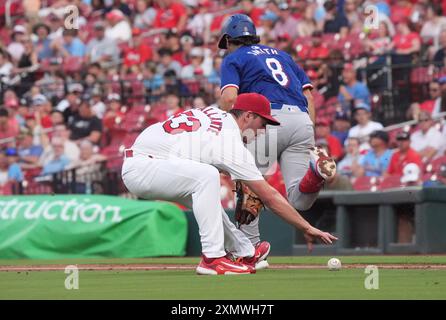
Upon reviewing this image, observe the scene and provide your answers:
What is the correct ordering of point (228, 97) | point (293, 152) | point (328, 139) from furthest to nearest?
point (328, 139), point (293, 152), point (228, 97)

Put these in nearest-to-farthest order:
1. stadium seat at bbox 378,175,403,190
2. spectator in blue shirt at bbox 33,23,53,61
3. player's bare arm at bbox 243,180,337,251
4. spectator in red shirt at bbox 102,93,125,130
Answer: player's bare arm at bbox 243,180,337,251 < stadium seat at bbox 378,175,403,190 < spectator in red shirt at bbox 102,93,125,130 < spectator in blue shirt at bbox 33,23,53,61

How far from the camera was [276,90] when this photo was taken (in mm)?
10242

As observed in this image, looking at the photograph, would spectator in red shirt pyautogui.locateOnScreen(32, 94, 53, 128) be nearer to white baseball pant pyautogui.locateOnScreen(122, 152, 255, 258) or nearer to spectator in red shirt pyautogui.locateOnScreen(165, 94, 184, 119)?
spectator in red shirt pyautogui.locateOnScreen(165, 94, 184, 119)

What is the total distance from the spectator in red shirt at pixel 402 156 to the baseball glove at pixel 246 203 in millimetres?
5750

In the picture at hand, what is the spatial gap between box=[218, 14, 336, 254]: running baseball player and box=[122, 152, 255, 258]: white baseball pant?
4.11 feet

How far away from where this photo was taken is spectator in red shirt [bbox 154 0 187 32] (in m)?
22.8

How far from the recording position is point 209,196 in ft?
28.3

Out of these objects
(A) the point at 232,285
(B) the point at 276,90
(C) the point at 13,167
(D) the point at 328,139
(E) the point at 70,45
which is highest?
(E) the point at 70,45

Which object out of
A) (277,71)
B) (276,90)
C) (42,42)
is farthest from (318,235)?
(42,42)

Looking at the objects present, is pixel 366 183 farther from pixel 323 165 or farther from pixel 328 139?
pixel 323 165

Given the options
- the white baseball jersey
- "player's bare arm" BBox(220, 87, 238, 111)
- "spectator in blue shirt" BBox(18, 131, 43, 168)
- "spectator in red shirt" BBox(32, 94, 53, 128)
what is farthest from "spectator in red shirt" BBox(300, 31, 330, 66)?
the white baseball jersey

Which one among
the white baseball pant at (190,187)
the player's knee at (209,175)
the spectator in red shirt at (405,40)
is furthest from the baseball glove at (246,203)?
the spectator in red shirt at (405,40)

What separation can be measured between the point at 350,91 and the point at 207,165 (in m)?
9.11
